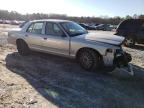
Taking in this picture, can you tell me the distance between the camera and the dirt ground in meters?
5.15

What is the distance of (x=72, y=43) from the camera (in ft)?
25.8

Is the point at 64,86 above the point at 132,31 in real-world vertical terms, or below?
below

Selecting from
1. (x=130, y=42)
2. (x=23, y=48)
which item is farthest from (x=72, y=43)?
(x=130, y=42)

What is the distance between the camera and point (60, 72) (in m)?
7.48

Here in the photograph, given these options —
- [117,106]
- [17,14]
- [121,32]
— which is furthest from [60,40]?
[17,14]

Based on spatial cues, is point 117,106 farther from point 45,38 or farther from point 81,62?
point 45,38

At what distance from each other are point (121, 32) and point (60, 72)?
8293mm

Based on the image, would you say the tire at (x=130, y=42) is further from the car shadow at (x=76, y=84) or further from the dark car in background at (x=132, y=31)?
the car shadow at (x=76, y=84)

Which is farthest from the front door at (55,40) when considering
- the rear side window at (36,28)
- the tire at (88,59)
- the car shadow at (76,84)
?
the tire at (88,59)

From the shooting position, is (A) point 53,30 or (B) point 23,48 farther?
(B) point 23,48

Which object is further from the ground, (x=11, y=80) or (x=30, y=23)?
(x=30, y=23)

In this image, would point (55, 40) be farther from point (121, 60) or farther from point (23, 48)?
point (121, 60)

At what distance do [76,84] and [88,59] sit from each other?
1.42 m

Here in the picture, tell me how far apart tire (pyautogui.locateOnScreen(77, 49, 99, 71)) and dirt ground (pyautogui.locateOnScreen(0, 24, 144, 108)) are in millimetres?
200
